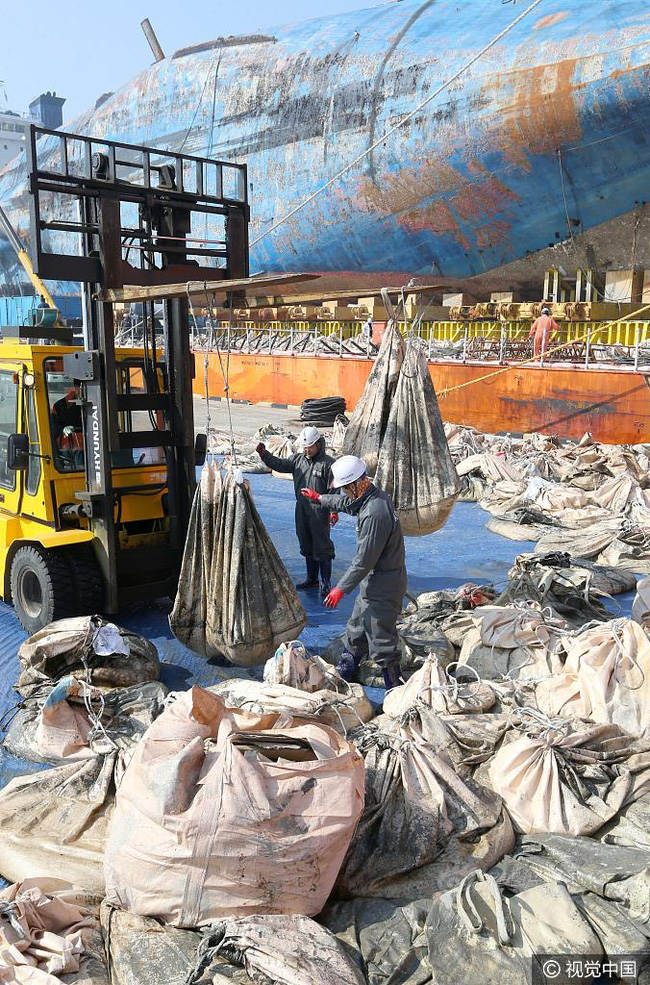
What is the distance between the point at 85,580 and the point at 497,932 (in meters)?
3.63

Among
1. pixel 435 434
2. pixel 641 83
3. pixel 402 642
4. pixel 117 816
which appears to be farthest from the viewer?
pixel 641 83

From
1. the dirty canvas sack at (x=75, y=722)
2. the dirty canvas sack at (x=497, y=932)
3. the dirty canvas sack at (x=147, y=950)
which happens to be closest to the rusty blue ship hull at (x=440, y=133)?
the dirty canvas sack at (x=75, y=722)

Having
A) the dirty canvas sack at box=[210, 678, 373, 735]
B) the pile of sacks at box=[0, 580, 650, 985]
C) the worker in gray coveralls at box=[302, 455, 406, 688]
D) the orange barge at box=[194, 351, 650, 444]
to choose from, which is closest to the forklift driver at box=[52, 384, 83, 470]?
the pile of sacks at box=[0, 580, 650, 985]

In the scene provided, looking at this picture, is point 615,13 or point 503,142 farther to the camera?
point 503,142

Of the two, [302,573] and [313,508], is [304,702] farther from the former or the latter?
[302,573]

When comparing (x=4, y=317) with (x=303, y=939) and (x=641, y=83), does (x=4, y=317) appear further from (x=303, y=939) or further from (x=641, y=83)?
(x=303, y=939)

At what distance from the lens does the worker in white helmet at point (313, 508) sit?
641cm

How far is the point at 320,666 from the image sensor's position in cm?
429

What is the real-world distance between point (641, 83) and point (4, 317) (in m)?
22.5

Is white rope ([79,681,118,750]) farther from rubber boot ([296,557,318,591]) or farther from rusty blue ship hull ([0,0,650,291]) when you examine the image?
rusty blue ship hull ([0,0,650,291])

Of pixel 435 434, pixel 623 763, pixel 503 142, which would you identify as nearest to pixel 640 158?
pixel 503 142

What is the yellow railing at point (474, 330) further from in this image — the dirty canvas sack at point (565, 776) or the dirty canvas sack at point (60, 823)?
the dirty canvas sack at point (60, 823)

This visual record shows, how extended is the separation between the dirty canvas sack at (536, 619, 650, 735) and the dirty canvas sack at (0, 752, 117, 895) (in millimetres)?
2314

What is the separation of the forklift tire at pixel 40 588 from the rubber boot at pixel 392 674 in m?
2.20
